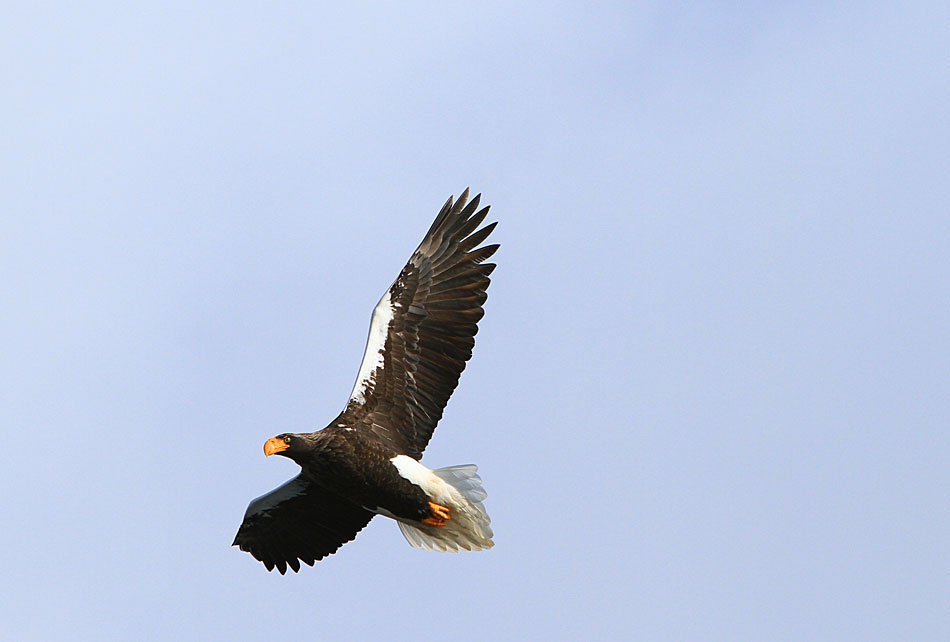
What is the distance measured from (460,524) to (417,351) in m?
1.56

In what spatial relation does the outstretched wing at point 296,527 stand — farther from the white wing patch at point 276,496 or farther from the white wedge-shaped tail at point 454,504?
the white wedge-shaped tail at point 454,504

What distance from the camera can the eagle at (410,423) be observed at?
485 inches

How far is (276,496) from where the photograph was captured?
43.2 feet

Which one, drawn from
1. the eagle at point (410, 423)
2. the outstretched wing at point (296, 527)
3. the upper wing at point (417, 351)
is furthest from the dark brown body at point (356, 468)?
the outstretched wing at point (296, 527)

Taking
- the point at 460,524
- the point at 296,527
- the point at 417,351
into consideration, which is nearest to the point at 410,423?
the point at 417,351

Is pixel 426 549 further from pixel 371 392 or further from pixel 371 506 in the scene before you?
pixel 371 392

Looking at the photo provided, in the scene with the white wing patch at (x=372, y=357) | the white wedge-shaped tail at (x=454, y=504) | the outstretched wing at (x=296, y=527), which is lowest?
the outstretched wing at (x=296, y=527)

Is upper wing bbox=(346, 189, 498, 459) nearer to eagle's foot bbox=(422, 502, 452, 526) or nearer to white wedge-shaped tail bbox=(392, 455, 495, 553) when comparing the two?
white wedge-shaped tail bbox=(392, 455, 495, 553)

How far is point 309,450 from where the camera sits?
12.2 meters

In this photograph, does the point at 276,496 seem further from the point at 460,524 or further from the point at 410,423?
the point at 460,524

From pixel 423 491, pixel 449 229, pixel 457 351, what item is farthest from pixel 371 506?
pixel 449 229

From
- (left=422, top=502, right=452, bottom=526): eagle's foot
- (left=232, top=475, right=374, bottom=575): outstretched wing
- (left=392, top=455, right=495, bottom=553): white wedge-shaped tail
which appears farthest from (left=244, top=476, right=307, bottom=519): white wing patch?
(left=422, top=502, right=452, bottom=526): eagle's foot

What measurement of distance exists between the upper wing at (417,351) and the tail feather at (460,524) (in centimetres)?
41

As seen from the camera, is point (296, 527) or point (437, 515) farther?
point (296, 527)
